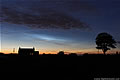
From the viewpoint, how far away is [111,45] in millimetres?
48125

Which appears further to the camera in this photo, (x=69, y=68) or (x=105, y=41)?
(x=105, y=41)

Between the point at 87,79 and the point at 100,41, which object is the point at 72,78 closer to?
the point at 87,79

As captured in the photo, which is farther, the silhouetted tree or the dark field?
the silhouetted tree

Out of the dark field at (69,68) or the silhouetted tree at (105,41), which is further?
the silhouetted tree at (105,41)

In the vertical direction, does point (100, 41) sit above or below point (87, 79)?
above

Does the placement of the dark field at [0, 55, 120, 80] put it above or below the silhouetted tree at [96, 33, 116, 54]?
below

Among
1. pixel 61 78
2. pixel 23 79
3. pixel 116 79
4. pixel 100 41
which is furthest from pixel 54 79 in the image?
pixel 100 41

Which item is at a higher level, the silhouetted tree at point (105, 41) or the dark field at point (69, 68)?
the silhouetted tree at point (105, 41)

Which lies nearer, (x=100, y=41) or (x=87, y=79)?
(x=87, y=79)

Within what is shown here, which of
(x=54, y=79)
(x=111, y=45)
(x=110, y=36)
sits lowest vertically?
(x=54, y=79)

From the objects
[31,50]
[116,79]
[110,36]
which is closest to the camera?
[116,79]

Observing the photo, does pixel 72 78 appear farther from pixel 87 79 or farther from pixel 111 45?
pixel 111 45

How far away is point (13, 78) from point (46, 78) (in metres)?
2.67

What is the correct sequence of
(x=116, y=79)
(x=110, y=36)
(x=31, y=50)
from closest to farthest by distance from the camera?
1. (x=116, y=79)
2. (x=110, y=36)
3. (x=31, y=50)
